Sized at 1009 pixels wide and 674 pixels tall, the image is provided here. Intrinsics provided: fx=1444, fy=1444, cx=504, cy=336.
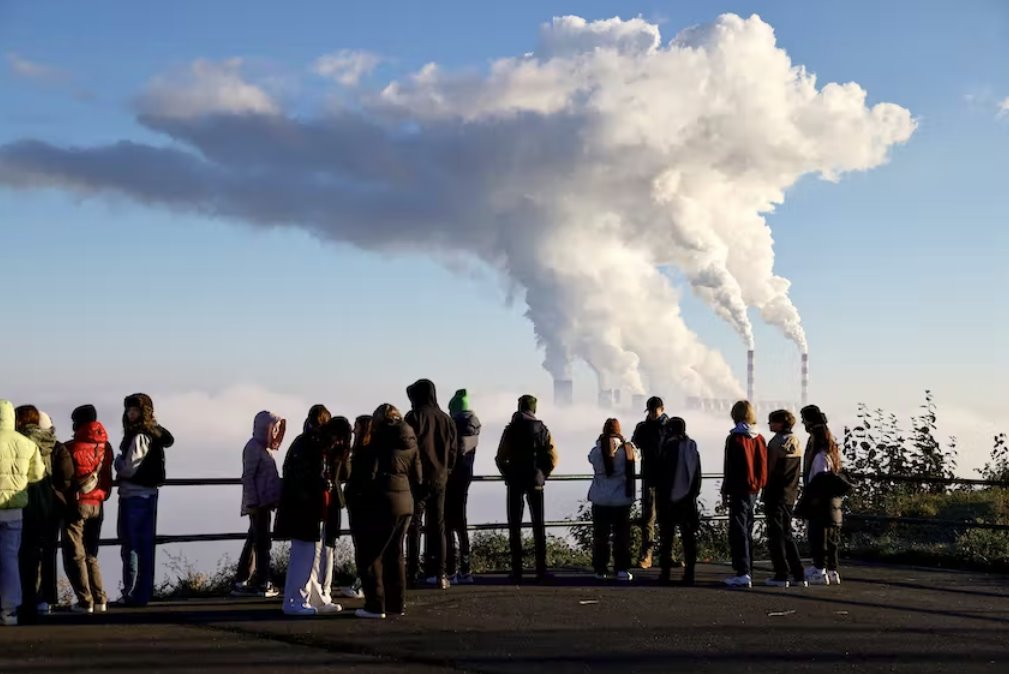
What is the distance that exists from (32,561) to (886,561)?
415 inches

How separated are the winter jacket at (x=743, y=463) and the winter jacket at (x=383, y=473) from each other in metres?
3.86

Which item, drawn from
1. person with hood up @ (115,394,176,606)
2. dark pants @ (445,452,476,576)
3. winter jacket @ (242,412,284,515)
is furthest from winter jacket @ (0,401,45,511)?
dark pants @ (445,452,476,576)

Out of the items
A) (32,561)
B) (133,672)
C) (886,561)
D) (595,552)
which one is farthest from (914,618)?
(32,561)

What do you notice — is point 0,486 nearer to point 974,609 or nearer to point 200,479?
point 200,479

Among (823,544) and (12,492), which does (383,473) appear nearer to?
(12,492)

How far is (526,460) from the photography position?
15.3 metres

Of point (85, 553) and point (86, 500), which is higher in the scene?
point (86, 500)

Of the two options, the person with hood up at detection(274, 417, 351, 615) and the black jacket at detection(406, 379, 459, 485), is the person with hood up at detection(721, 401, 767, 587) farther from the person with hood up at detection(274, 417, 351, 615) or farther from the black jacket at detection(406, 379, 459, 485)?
the person with hood up at detection(274, 417, 351, 615)

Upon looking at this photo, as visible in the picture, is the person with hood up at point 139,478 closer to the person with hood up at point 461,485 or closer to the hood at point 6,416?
the hood at point 6,416

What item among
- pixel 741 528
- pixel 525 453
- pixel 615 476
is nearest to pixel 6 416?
pixel 525 453

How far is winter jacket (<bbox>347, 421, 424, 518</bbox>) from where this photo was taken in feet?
40.7

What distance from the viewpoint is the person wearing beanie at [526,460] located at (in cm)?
1527

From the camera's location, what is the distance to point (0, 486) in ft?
39.9

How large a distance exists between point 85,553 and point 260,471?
5.72ft
